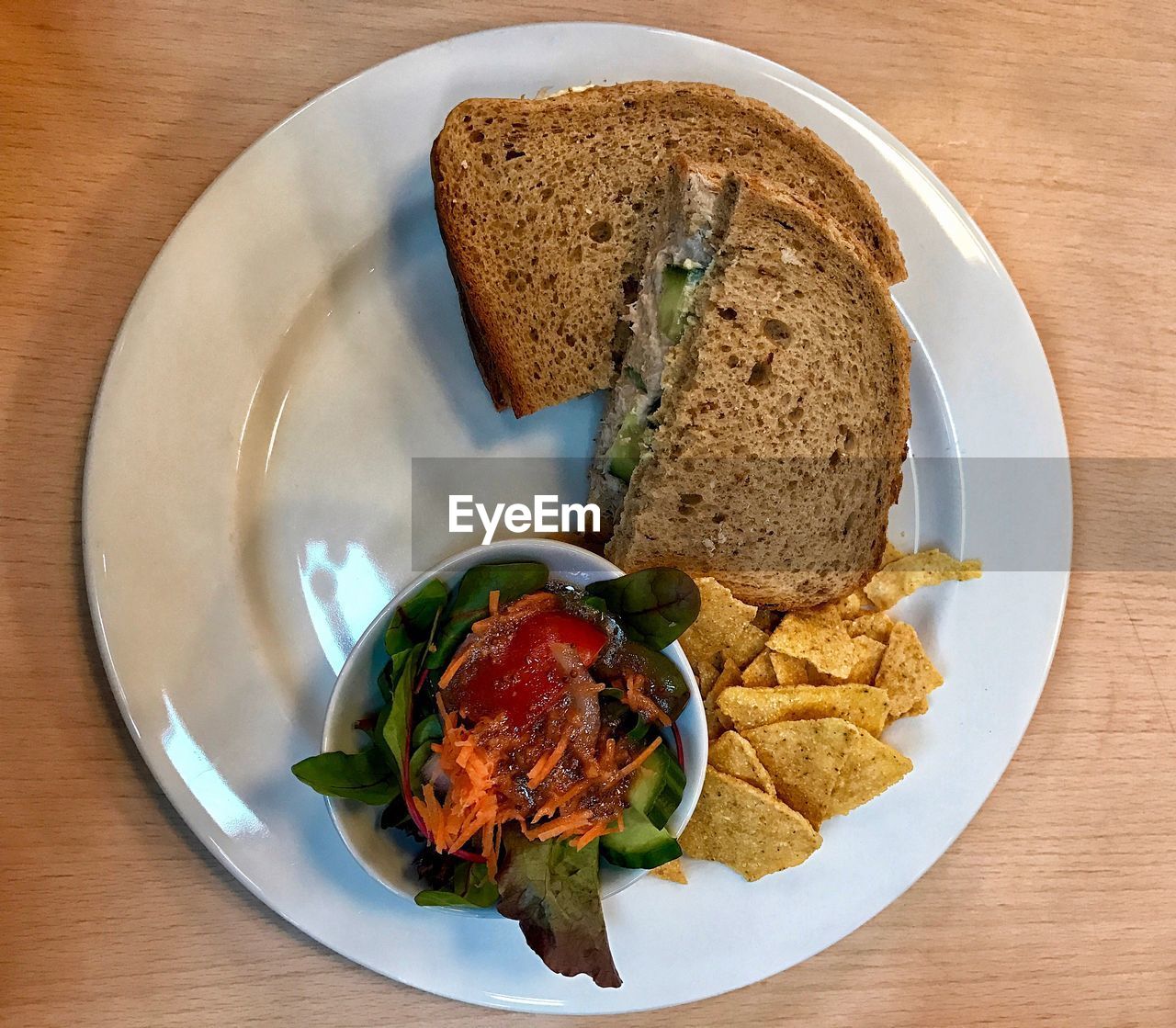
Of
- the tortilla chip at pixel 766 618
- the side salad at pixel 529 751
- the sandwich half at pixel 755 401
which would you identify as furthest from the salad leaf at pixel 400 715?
the tortilla chip at pixel 766 618

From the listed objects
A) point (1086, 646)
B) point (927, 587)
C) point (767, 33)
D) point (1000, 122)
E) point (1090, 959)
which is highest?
point (767, 33)

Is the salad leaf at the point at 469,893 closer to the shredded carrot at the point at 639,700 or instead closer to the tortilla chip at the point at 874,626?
the shredded carrot at the point at 639,700

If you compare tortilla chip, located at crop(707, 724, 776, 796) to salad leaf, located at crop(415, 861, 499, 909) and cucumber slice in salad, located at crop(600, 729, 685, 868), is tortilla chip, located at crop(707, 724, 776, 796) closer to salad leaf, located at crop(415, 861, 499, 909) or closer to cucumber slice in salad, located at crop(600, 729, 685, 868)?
cucumber slice in salad, located at crop(600, 729, 685, 868)

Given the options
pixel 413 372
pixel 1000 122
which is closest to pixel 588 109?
pixel 413 372

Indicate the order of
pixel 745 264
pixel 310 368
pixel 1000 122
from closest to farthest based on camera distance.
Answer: pixel 745 264
pixel 310 368
pixel 1000 122

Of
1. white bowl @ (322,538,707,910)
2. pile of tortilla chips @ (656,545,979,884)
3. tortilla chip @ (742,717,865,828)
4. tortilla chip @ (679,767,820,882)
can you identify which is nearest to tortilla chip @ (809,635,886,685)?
pile of tortilla chips @ (656,545,979,884)

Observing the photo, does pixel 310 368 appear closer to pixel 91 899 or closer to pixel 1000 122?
Answer: pixel 91 899

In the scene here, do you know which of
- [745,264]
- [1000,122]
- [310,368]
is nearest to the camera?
[745,264]
